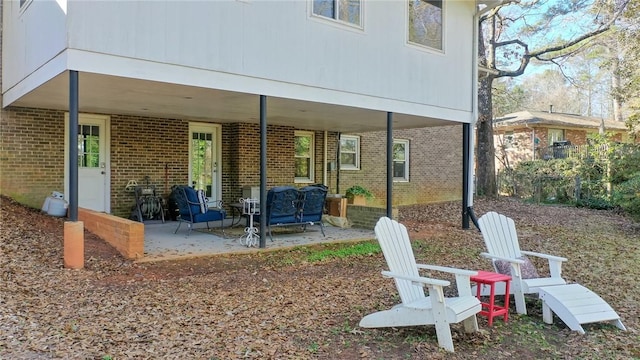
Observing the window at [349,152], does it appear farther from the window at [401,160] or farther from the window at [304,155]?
the window at [401,160]

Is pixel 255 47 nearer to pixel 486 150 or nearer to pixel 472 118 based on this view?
pixel 472 118

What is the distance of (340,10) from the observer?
8.26m

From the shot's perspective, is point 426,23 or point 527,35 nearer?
point 426,23

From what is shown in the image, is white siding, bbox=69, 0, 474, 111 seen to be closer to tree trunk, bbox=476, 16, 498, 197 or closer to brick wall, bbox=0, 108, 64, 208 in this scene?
brick wall, bbox=0, 108, 64, 208

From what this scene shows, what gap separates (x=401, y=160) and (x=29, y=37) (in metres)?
11.3

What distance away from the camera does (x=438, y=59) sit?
9.86m

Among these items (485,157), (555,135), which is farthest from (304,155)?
(555,135)

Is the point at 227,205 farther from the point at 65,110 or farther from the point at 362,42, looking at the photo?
the point at 362,42

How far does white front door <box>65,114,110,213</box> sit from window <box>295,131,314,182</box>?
204 inches

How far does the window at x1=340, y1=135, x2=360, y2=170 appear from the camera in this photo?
14223mm

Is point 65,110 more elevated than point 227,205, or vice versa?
point 65,110

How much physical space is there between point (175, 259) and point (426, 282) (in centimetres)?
401

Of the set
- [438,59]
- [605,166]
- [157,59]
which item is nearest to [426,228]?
[438,59]

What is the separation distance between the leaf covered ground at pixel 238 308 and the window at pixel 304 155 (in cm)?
558
